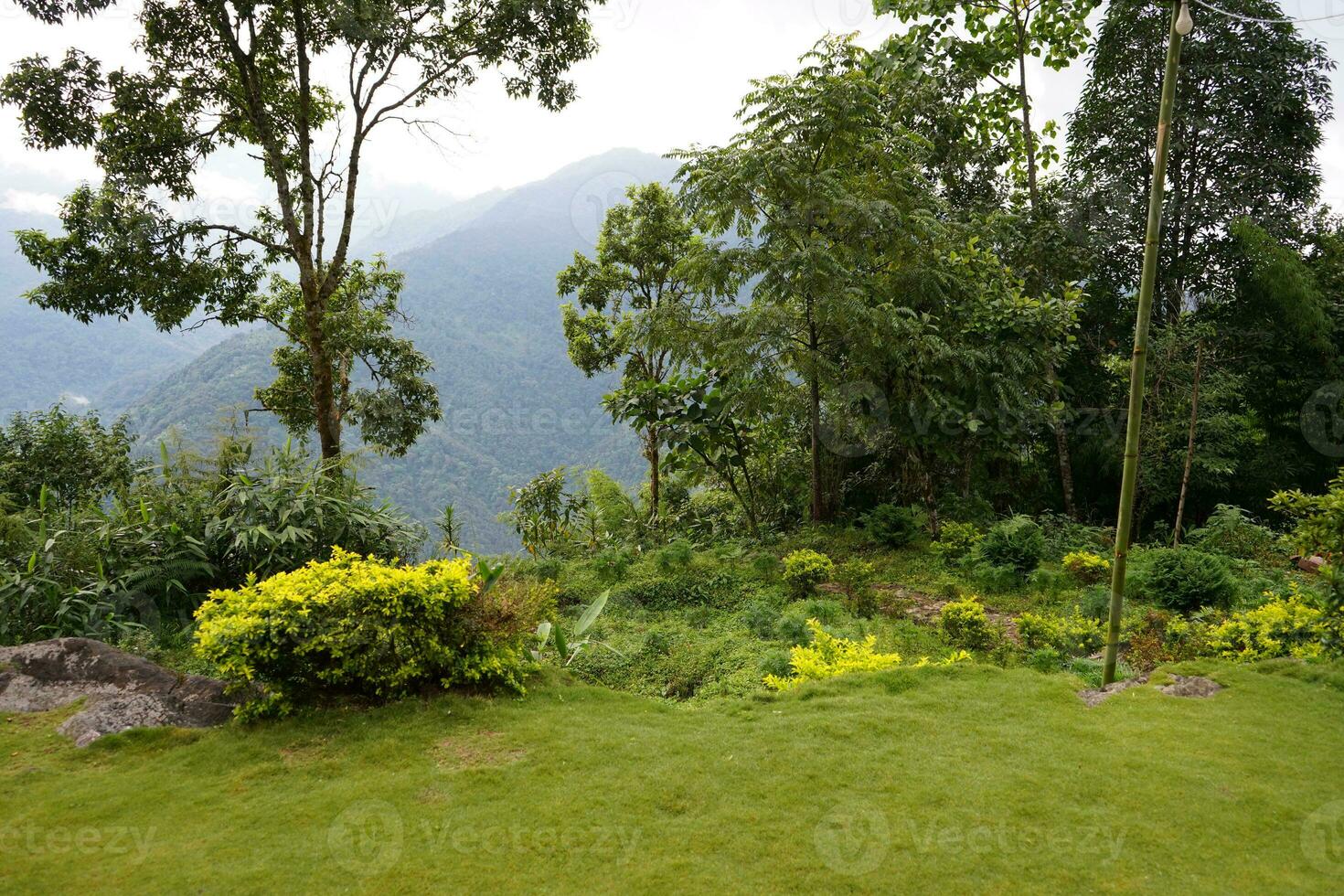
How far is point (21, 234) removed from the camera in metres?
8.55

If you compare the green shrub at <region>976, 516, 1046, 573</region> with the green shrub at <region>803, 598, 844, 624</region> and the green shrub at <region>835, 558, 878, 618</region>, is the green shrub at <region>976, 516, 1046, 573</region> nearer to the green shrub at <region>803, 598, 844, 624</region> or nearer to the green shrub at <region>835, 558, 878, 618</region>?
the green shrub at <region>835, 558, 878, 618</region>

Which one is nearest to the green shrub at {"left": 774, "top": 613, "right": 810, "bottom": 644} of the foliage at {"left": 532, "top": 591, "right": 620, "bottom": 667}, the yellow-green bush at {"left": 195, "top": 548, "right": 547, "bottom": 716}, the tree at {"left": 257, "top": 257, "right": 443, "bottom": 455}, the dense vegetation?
the dense vegetation

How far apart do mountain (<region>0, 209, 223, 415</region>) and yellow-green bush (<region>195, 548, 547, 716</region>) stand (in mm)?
71143

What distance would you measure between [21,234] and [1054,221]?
521 inches

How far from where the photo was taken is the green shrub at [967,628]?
18.4 ft

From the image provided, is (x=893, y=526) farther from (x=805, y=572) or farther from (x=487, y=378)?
(x=487, y=378)

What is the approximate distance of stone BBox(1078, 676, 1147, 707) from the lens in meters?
3.96

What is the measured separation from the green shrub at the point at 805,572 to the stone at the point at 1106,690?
3.37 metres

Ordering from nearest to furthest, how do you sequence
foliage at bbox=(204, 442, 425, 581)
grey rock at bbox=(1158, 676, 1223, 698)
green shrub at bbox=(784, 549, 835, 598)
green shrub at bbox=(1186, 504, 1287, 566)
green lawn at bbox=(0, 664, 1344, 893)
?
green lawn at bbox=(0, 664, 1344, 893) → grey rock at bbox=(1158, 676, 1223, 698) → foliage at bbox=(204, 442, 425, 581) → green shrub at bbox=(784, 549, 835, 598) → green shrub at bbox=(1186, 504, 1287, 566)

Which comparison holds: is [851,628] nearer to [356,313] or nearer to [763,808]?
[763,808]

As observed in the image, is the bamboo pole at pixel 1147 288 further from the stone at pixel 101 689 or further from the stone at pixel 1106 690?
the stone at pixel 101 689

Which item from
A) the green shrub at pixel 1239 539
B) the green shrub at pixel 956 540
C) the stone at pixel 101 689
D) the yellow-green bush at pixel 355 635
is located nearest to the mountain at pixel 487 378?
the stone at pixel 101 689

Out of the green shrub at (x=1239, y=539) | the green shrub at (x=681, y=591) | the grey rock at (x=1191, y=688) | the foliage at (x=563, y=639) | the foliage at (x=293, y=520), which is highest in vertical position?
the foliage at (x=293, y=520)

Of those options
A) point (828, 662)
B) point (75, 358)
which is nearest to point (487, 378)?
point (75, 358)
